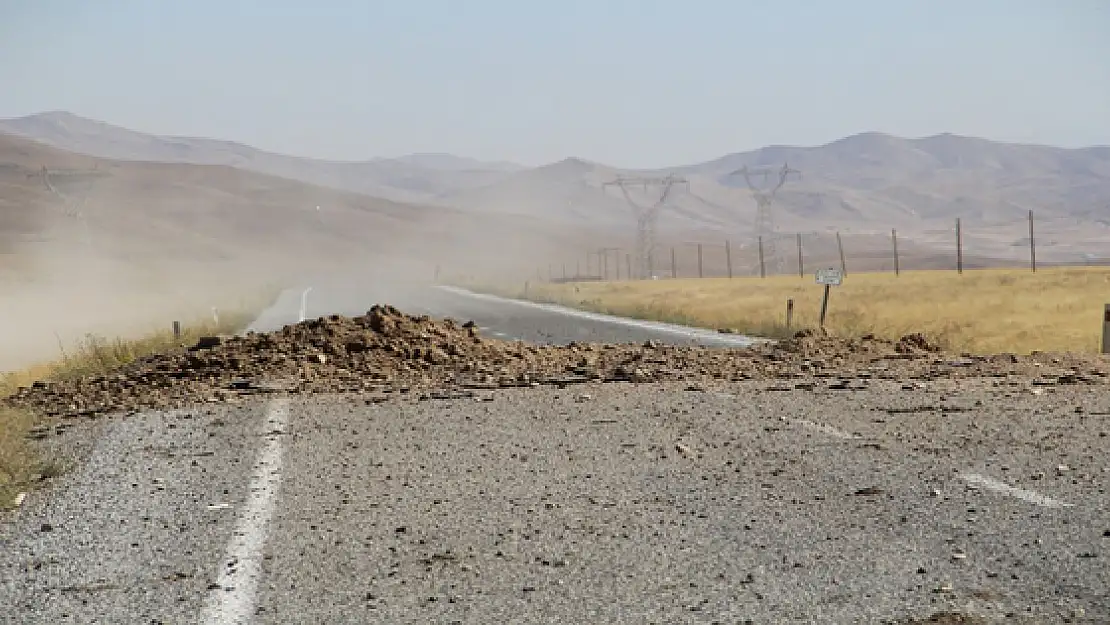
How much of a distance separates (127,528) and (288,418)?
19.4 feet

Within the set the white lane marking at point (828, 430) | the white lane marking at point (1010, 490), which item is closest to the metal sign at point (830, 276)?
the white lane marking at point (828, 430)

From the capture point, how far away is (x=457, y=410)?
53.1 feet

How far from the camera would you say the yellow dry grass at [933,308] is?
34969 mm

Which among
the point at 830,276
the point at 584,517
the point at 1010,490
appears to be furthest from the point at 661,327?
the point at 584,517

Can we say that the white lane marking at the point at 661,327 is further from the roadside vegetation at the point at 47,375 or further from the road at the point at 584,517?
the road at the point at 584,517

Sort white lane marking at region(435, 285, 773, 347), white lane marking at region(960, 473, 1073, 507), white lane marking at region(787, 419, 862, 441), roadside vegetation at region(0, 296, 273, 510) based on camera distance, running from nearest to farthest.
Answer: white lane marking at region(960, 473, 1073, 507), roadside vegetation at region(0, 296, 273, 510), white lane marking at region(787, 419, 862, 441), white lane marking at region(435, 285, 773, 347)

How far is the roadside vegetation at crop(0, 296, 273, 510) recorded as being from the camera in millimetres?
12273

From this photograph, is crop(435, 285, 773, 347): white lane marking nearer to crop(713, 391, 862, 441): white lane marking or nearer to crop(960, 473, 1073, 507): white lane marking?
crop(713, 391, 862, 441): white lane marking

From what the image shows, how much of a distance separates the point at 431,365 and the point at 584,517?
37.2 feet

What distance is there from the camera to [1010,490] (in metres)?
10.3

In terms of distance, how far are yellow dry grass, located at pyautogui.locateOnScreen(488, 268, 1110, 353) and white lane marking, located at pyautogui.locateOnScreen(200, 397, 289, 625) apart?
700 inches

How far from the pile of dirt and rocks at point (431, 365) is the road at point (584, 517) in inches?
105

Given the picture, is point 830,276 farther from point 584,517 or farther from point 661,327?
point 584,517

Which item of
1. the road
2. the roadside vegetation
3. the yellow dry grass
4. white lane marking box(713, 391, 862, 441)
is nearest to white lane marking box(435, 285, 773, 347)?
the yellow dry grass
